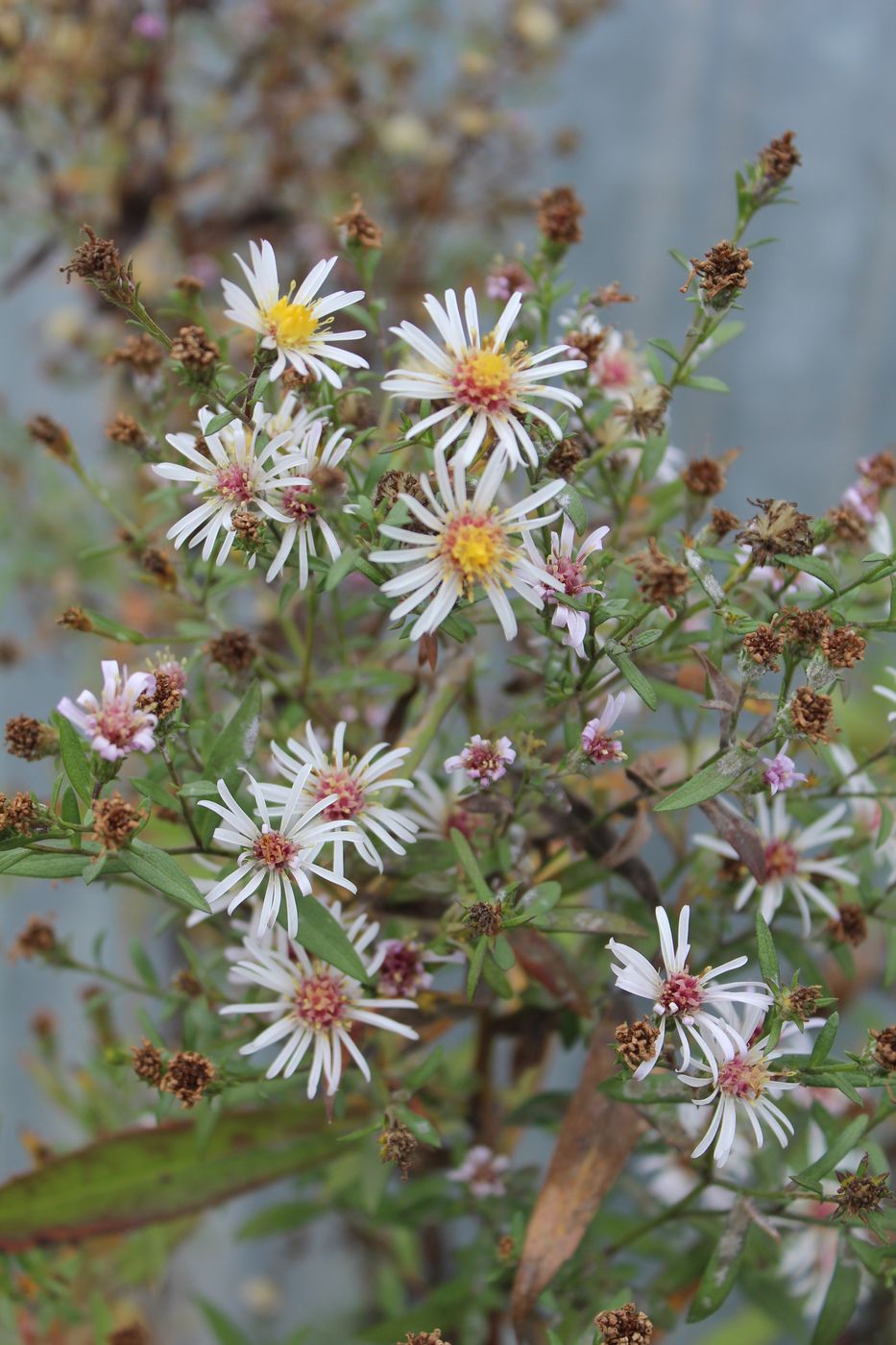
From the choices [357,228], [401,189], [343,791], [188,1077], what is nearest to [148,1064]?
[188,1077]

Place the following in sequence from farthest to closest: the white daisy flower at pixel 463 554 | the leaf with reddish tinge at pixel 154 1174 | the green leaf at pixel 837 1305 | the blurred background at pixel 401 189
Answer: the blurred background at pixel 401 189
the leaf with reddish tinge at pixel 154 1174
the green leaf at pixel 837 1305
the white daisy flower at pixel 463 554

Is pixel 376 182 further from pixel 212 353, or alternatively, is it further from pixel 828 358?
pixel 212 353

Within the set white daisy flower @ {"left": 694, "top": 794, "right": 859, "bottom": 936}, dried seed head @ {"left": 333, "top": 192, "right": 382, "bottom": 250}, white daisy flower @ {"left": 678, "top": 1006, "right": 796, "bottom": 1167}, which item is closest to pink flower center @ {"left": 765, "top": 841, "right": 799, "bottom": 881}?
white daisy flower @ {"left": 694, "top": 794, "right": 859, "bottom": 936}

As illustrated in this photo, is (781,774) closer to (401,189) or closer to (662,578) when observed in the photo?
(662,578)

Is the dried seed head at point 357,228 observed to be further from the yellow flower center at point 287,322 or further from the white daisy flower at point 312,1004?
the white daisy flower at point 312,1004

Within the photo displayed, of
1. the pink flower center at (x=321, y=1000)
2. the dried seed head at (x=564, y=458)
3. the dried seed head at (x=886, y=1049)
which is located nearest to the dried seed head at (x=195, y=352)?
the dried seed head at (x=564, y=458)

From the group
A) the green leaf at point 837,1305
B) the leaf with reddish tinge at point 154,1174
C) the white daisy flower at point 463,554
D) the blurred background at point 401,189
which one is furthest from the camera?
the blurred background at point 401,189

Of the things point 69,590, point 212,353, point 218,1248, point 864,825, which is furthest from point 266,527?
point 218,1248
